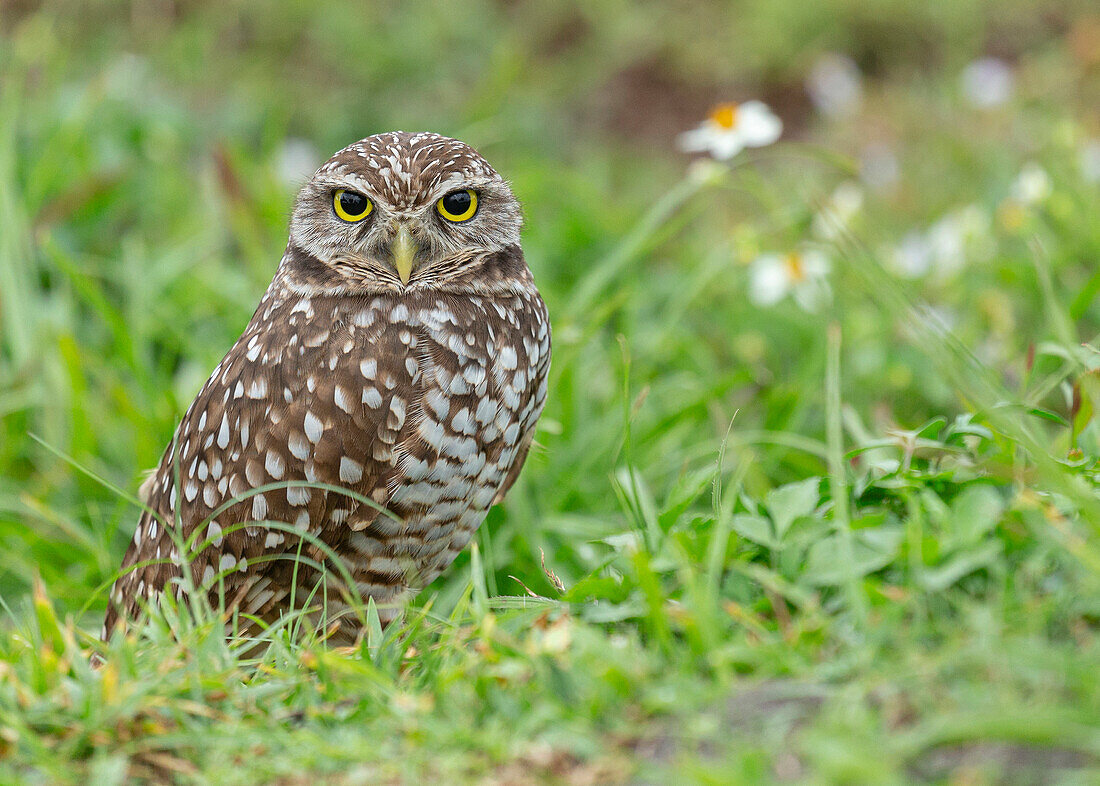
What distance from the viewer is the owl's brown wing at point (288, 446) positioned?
2592mm

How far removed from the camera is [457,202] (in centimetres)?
275

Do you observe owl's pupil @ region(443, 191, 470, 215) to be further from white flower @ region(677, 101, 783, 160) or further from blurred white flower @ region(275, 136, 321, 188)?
blurred white flower @ region(275, 136, 321, 188)

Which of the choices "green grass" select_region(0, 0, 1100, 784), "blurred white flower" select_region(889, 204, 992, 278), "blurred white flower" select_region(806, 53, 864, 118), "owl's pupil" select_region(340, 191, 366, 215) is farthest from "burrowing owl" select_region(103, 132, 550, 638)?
"blurred white flower" select_region(806, 53, 864, 118)

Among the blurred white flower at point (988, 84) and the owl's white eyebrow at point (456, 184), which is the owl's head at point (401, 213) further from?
the blurred white flower at point (988, 84)

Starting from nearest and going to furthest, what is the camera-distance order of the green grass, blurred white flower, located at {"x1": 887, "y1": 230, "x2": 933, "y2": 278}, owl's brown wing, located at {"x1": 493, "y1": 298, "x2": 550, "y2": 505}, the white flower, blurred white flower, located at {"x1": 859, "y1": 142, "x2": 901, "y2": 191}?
1. the green grass
2. owl's brown wing, located at {"x1": 493, "y1": 298, "x2": 550, "y2": 505}
3. the white flower
4. blurred white flower, located at {"x1": 887, "y1": 230, "x2": 933, "y2": 278}
5. blurred white flower, located at {"x1": 859, "y1": 142, "x2": 901, "y2": 191}

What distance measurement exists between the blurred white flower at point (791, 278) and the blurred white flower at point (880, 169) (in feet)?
7.31

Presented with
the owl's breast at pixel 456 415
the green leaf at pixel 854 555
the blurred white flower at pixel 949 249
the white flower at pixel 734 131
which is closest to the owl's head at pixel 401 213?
the owl's breast at pixel 456 415

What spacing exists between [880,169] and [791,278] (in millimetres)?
2758

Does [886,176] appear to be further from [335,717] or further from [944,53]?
[335,717]

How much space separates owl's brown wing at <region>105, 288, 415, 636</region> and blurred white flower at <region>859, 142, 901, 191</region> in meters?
4.72

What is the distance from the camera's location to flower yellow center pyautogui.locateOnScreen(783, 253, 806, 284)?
14.3 feet

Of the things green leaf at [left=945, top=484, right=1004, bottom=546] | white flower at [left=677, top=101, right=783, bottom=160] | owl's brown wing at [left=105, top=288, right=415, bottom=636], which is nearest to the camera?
green leaf at [left=945, top=484, right=1004, bottom=546]

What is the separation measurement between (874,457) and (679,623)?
1051 millimetres

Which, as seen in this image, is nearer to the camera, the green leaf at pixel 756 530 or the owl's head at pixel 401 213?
the green leaf at pixel 756 530
